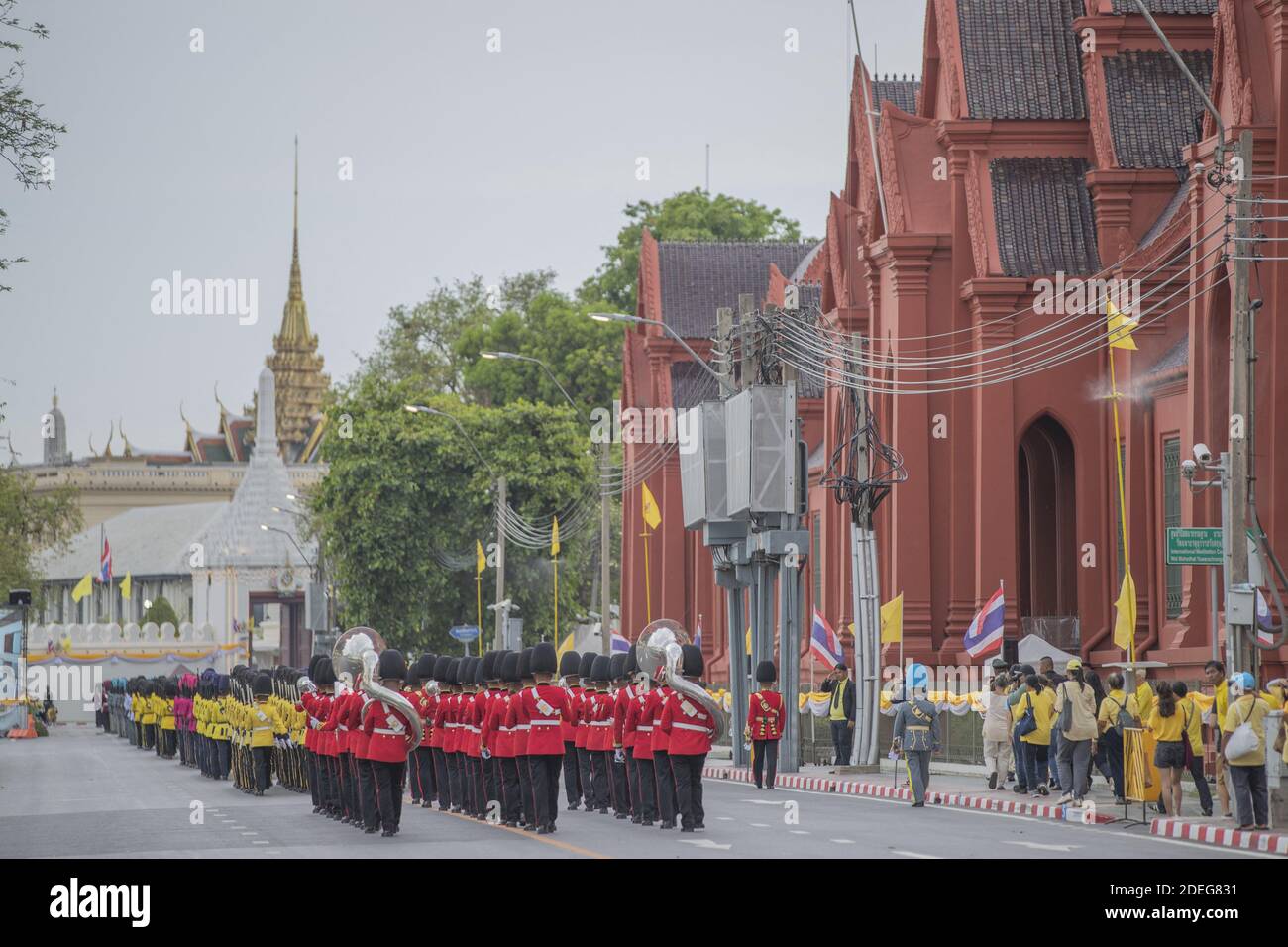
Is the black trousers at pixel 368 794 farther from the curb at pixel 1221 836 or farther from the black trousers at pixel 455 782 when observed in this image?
the curb at pixel 1221 836

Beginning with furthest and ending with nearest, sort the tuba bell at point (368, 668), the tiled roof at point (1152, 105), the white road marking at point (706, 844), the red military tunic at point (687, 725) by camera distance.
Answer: the tiled roof at point (1152, 105), the red military tunic at point (687, 725), the tuba bell at point (368, 668), the white road marking at point (706, 844)

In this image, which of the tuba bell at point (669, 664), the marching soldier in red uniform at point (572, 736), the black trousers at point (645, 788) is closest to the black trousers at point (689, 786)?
the tuba bell at point (669, 664)

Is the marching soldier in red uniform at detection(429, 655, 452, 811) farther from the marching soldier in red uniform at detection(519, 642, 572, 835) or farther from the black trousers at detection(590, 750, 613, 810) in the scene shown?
the marching soldier in red uniform at detection(519, 642, 572, 835)

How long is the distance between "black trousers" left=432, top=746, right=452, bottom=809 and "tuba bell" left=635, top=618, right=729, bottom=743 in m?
3.42

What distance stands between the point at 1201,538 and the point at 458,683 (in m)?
8.51

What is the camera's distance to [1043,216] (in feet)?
144

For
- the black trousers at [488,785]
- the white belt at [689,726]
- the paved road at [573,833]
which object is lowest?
the paved road at [573,833]

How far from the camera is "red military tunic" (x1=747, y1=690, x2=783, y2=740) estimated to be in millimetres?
29688

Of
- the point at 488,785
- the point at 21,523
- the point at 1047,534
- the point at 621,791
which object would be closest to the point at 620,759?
the point at 621,791

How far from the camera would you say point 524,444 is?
228ft

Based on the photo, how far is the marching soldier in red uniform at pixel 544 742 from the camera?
22.2 meters

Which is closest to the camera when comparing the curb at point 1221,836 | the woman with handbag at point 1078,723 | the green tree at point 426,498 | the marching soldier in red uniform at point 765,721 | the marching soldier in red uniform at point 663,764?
the curb at point 1221,836

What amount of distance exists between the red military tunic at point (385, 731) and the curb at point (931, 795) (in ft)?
24.8

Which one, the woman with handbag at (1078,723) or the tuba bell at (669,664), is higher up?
the tuba bell at (669,664)
